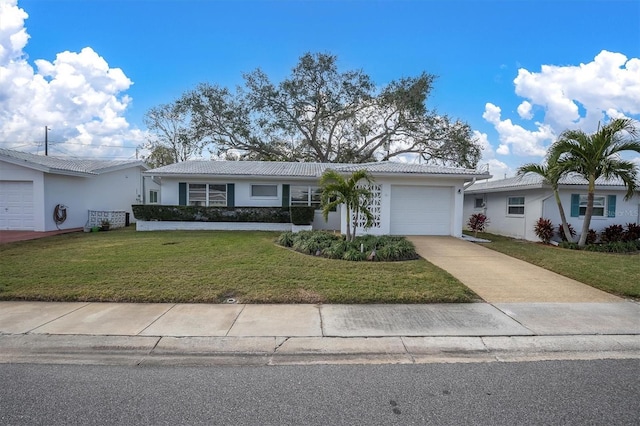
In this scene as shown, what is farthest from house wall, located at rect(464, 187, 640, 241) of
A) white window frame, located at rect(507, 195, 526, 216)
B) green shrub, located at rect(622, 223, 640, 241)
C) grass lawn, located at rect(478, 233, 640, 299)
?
grass lawn, located at rect(478, 233, 640, 299)

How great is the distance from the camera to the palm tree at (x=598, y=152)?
38.2ft

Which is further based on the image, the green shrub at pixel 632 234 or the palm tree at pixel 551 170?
the green shrub at pixel 632 234

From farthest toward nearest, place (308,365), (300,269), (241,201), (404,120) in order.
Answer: (404,120)
(241,201)
(300,269)
(308,365)

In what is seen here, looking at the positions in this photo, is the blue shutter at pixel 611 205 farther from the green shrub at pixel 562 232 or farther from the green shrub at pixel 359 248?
the green shrub at pixel 359 248

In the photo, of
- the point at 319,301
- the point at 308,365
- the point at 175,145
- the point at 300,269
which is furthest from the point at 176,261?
the point at 175,145

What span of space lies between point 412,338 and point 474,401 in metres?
1.31

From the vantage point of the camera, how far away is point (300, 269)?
7676mm

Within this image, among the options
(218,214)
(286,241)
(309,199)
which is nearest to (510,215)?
(309,199)

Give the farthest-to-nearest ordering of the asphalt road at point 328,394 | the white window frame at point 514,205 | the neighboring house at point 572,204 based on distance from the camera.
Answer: the white window frame at point 514,205, the neighboring house at point 572,204, the asphalt road at point 328,394

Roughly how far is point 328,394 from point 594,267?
870 centimetres

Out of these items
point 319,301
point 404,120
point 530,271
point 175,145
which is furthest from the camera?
point 175,145

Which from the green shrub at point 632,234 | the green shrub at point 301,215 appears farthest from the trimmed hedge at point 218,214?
the green shrub at point 632,234

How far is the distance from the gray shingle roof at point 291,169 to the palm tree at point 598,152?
269 cm

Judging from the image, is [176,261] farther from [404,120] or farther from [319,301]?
[404,120]
